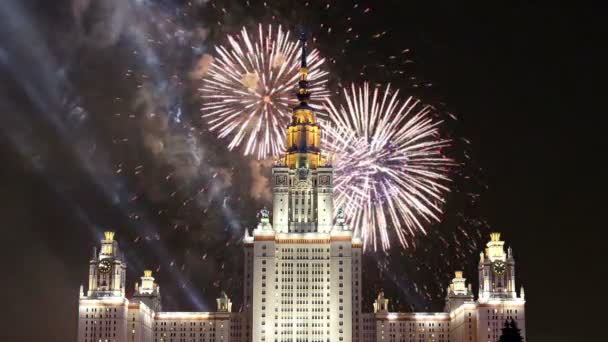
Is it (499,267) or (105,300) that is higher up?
(499,267)

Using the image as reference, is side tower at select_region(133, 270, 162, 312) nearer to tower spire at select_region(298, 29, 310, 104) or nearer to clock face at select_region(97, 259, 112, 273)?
clock face at select_region(97, 259, 112, 273)

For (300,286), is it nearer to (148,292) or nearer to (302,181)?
(302,181)

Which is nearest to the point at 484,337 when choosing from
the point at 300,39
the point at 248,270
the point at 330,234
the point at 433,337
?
the point at 433,337

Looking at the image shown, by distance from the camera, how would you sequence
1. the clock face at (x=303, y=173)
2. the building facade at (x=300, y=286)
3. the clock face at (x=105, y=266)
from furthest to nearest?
the clock face at (x=303, y=173)
the building facade at (x=300, y=286)
the clock face at (x=105, y=266)

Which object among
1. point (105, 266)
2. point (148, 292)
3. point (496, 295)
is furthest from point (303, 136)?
point (496, 295)

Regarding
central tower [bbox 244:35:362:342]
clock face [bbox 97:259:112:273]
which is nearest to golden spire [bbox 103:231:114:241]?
clock face [bbox 97:259:112:273]

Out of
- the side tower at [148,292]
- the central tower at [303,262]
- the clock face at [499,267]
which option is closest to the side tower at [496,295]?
the clock face at [499,267]

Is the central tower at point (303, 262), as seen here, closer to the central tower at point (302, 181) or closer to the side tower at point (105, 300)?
the central tower at point (302, 181)

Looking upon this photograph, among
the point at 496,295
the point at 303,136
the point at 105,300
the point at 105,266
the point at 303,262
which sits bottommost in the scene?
the point at 105,300
